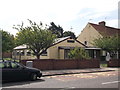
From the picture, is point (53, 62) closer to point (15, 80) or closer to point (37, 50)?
point (37, 50)

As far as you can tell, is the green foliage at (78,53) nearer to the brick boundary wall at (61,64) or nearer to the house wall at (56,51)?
the brick boundary wall at (61,64)

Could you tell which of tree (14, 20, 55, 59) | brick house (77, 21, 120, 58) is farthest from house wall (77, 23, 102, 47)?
tree (14, 20, 55, 59)

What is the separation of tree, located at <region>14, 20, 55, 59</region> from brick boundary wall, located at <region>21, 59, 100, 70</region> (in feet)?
7.45

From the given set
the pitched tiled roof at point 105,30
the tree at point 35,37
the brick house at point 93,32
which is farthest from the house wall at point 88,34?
the tree at point 35,37

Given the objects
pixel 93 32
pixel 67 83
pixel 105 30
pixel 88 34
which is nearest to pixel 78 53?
pixel 67 83

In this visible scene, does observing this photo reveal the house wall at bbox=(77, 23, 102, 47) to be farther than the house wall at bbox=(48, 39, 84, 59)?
Yes

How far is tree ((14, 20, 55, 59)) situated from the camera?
73.8 feet

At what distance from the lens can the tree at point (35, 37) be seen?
73.8ft

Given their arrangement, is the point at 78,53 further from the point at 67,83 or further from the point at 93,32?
the point at 93,32

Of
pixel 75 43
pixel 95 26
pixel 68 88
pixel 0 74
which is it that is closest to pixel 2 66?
pixel 0 74

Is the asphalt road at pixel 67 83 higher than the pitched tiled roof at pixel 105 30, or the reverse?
the pitched tiled roof at pixel 105 30

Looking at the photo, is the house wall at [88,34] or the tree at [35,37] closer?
the tree at [35,37]

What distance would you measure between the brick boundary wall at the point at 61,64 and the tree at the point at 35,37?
227 cm

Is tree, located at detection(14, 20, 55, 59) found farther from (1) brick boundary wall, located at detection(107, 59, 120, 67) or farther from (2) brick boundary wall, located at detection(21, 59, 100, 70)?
(1) brick boundary wall, located at detection(107, 59, 120, 67)
